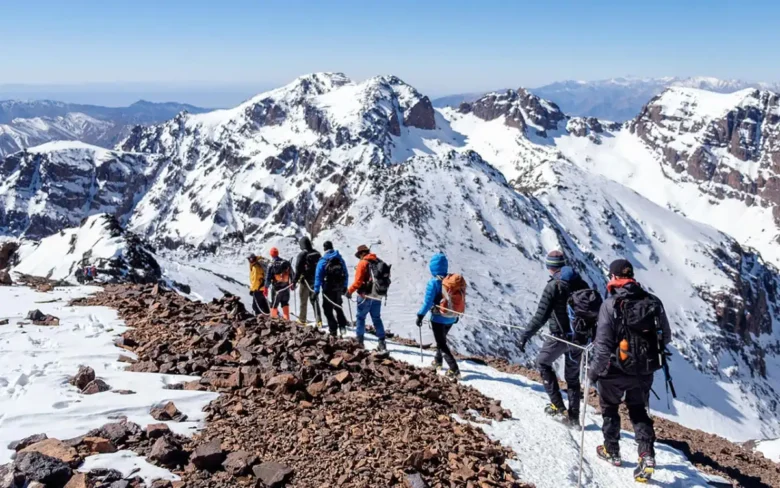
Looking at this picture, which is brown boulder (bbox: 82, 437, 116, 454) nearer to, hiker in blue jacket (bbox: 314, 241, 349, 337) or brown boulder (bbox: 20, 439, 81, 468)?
brown boulder (bbox: 20, 439, 81, 468)

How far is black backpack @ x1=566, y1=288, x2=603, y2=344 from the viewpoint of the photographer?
9.09 metres

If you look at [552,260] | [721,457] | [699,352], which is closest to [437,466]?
[552,260]

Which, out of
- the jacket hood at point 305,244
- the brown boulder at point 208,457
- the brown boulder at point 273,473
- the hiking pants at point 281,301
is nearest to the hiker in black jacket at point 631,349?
the brown boulder at point 273,473

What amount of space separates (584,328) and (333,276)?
24.8 feet

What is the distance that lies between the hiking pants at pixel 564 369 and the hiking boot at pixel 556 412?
57 millimetres

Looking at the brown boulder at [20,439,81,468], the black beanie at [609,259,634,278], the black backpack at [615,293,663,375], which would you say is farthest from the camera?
the black beanie at [609,259,634,278]

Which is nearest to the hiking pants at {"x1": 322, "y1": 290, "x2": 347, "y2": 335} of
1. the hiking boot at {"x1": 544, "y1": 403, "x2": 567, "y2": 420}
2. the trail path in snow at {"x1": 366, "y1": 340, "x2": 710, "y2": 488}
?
the trail path in snow at {"x1": 366, "y1": 340, "x2": 710, "y2": 488}

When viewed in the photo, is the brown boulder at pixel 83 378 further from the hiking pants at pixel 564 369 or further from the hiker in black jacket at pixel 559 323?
the hiking pants at pixel 564 369

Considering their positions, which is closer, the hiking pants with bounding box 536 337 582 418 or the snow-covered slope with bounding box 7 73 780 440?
the hiking pants with bounding box 536 337 582 418

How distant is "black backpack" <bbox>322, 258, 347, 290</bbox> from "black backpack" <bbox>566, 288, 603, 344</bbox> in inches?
281

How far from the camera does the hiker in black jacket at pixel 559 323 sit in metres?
9.66

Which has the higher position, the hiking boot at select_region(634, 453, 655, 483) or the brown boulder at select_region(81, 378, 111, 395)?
the brown boulder at select_region(81, 378, 111, 395)

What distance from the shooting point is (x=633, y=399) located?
8.18 m

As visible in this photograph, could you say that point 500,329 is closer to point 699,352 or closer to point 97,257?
point 97,257
